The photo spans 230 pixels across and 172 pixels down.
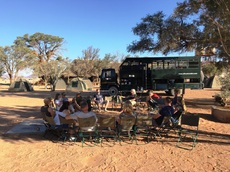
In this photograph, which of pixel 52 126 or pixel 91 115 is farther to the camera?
pixel 52 126

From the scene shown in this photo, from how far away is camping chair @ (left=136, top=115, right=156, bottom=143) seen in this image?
18.0 feet

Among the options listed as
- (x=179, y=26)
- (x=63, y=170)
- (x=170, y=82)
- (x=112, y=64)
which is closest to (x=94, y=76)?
(x=112, y=64)

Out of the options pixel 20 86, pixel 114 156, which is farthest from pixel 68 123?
pixel 20 86

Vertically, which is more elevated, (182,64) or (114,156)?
(182,64)

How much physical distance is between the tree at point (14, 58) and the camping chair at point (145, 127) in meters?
35.8

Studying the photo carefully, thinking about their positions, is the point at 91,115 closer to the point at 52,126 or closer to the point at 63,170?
the point at 52,126

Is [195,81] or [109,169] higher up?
[195,81]

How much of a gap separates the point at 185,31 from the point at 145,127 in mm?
7875

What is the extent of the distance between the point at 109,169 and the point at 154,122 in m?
2.21

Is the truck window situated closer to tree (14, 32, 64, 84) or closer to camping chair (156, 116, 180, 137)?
camping chair (156, 116, 180, 137)

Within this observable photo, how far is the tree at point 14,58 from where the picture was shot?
37000 mm

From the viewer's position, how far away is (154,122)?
5.88 meters

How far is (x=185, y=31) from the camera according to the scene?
11961 millimetres

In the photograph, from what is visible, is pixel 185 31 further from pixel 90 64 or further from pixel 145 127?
pixel 90 64
